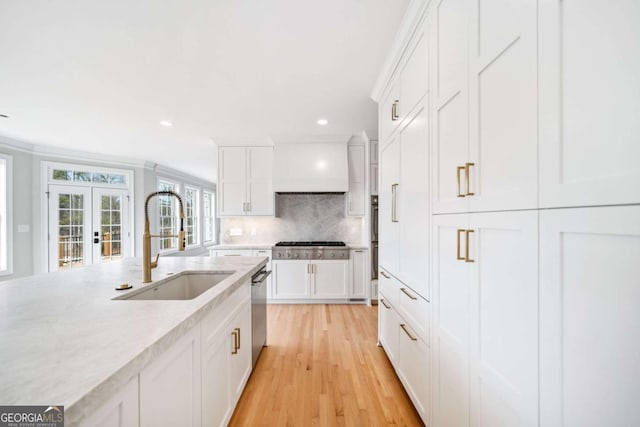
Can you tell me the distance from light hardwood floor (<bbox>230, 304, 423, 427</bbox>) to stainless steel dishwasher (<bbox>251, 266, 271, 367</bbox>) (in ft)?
0.51

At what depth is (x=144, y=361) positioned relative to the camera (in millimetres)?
738

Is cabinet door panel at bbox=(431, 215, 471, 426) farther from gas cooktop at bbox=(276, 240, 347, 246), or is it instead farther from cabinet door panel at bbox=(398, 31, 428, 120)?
gas cooktop at bbox=(276, 240, 347, 246)

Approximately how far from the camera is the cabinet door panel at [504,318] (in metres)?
0.78

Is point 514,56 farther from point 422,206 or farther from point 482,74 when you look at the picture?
point 422,206

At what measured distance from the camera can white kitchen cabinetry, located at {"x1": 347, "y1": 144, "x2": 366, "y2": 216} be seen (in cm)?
422

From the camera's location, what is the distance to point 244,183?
14.0 ft

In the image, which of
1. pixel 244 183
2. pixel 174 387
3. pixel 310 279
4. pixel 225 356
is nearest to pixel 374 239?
pixel 310 279

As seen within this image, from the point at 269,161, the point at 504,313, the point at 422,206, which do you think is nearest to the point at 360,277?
the point at 269,161

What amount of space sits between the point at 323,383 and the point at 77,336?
173 centimetres

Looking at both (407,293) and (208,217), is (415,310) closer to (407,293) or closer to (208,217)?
(407,293)

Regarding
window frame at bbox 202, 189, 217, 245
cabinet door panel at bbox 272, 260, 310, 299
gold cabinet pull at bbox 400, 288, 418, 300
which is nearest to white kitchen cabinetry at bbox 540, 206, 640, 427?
gold cabinet pull at bbox 400, 288, 418, 300

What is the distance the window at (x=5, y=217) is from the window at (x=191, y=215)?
Answer: 3565 millimetres

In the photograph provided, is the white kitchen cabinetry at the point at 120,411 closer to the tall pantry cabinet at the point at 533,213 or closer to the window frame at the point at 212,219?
the tall pantry cabinet at the point at 533,213

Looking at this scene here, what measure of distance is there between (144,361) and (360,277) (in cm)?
354
